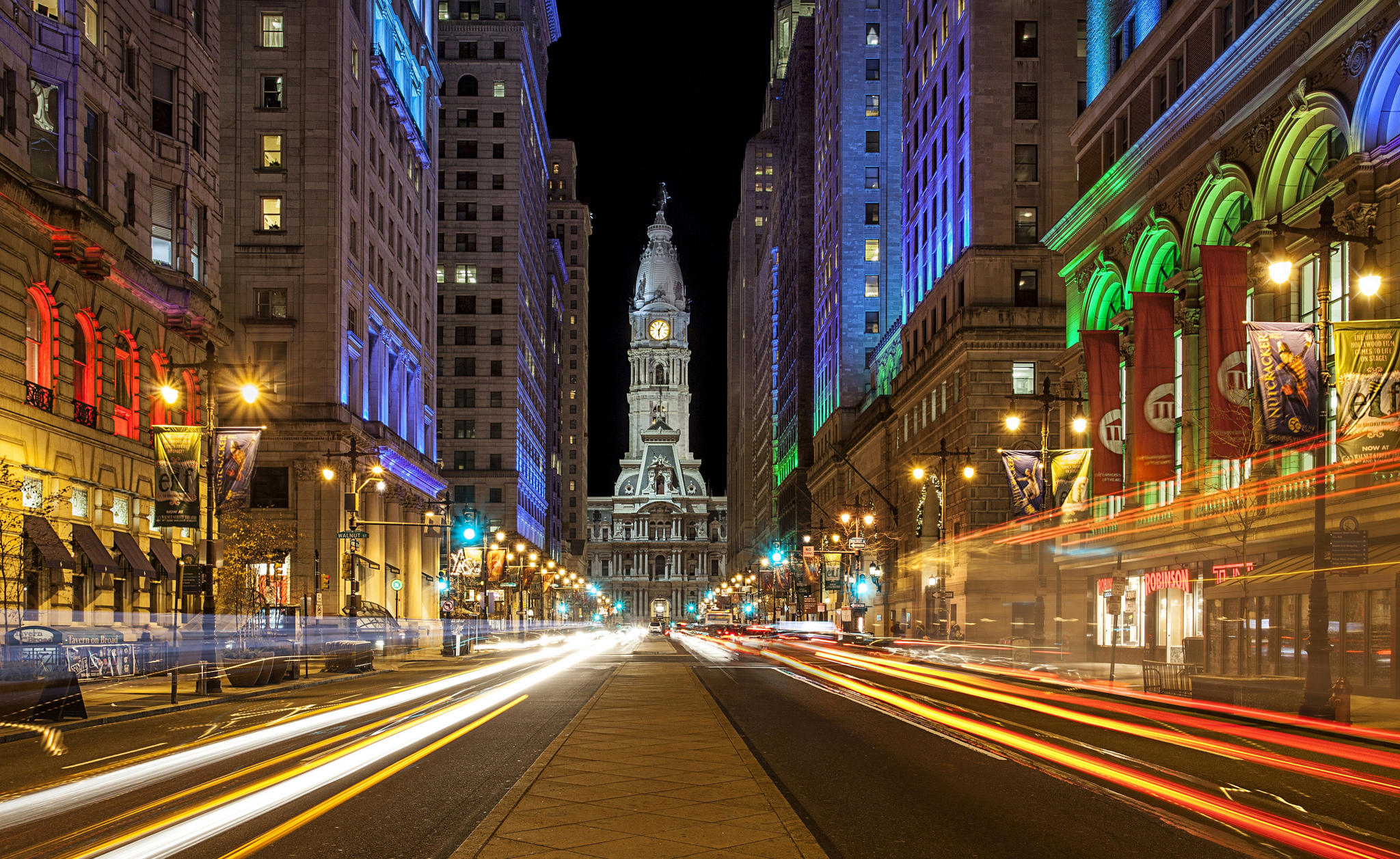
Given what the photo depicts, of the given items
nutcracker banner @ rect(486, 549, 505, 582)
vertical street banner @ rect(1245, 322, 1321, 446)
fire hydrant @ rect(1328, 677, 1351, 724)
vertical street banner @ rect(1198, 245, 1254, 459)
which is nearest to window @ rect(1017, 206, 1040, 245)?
vertical street banner @ rect(1198, 245, 1254, 459)

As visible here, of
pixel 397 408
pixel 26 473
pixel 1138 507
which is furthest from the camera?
pixel 397 408

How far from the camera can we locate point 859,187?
105 metres

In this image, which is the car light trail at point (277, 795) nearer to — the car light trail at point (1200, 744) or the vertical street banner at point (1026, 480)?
the car light trail at point (1200, 744)

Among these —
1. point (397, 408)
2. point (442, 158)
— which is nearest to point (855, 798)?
point (397, 408)

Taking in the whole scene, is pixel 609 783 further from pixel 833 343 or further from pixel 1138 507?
pixel 833 343

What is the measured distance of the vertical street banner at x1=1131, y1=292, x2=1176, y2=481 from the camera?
1703 inches

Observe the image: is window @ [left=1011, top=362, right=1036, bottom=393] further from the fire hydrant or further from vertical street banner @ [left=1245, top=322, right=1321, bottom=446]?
the fire hydrant

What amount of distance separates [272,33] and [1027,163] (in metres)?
40.8

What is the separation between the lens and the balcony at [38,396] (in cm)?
3653

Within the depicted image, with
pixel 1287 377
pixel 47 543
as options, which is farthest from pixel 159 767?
pixel 47 543

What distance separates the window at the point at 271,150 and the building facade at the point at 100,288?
19639 millimetres

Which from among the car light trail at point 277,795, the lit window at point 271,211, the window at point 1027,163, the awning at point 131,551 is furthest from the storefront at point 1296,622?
the lit window at point 271,211

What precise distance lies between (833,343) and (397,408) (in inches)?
1572

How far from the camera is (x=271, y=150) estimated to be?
2813 inches
